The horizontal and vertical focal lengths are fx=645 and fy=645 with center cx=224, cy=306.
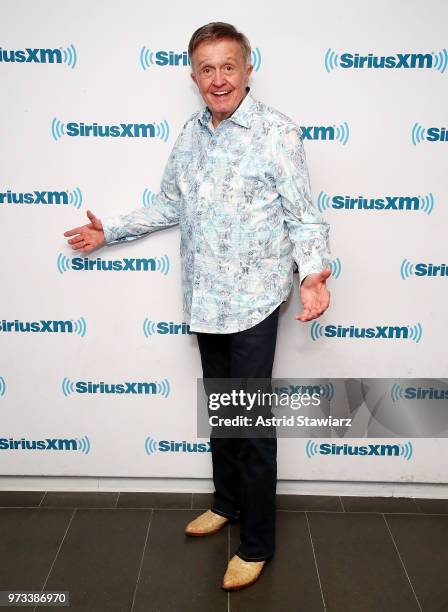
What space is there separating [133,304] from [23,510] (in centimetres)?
95

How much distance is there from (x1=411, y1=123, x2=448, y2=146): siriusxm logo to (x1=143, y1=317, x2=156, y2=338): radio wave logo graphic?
118 centimetres

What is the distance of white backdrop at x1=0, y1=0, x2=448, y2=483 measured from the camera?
2197 millimetres

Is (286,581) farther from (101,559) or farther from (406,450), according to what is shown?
(406,450)

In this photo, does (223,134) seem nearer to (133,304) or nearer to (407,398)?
(133,304)

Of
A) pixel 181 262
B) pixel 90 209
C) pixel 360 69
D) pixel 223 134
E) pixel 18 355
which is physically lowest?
pixel 18 355

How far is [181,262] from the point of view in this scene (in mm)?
2301

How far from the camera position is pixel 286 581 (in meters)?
2.21

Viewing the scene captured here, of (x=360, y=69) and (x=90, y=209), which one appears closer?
(x=360, y=69)

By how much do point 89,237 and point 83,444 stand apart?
0.89 m

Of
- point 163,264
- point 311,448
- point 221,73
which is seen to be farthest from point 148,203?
point 311,448

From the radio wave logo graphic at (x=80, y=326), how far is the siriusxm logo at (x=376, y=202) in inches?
39.5

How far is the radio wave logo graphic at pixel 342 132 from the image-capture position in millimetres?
2268

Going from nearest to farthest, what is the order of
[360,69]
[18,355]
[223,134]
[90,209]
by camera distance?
[223,134] < [360,69] < [90,209] < [18,355]

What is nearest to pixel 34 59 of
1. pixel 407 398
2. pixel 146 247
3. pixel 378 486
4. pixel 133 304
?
pixel 146 247
